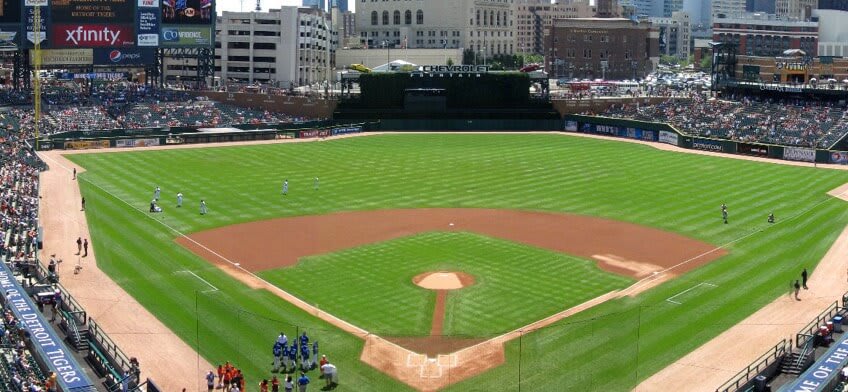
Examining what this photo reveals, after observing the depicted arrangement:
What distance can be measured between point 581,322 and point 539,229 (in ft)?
63.4

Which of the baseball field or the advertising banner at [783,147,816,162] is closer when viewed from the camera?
the baseball field

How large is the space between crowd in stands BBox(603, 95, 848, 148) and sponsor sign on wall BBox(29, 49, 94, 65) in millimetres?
59463

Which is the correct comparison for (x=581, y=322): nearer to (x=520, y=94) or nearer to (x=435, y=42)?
(x=520, y=94)

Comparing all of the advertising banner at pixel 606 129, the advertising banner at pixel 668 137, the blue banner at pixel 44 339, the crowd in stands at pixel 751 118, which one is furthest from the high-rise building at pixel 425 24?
the blue banner at pixel 44 339

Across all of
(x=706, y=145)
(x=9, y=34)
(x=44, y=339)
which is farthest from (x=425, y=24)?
(x=44, y=339)

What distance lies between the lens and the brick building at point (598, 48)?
7156 inches

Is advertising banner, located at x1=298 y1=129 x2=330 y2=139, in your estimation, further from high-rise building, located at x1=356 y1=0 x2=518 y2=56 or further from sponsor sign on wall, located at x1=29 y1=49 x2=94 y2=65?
high-rise building, located at x1=356 y1=0 x2=518 y2=56

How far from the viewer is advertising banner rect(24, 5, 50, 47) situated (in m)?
96.2

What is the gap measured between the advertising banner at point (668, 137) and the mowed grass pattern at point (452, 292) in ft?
172

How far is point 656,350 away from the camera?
111 feet

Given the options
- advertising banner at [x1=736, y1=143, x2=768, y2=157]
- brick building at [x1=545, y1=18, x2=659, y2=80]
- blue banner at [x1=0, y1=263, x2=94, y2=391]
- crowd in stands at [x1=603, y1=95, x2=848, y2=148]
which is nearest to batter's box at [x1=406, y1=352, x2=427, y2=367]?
blue banner at [x1=0, y1=263, x2=94, y2=391]

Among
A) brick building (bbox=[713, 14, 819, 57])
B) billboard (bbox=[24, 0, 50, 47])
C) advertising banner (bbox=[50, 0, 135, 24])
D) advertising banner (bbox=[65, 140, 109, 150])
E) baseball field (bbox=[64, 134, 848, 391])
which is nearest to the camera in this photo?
baseball field (bbox=[64, 134, 848, 391])

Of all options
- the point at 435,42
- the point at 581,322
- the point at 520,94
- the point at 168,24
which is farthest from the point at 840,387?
the point at 435,42

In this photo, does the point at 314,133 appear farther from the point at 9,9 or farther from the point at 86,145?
the point at 9,9
